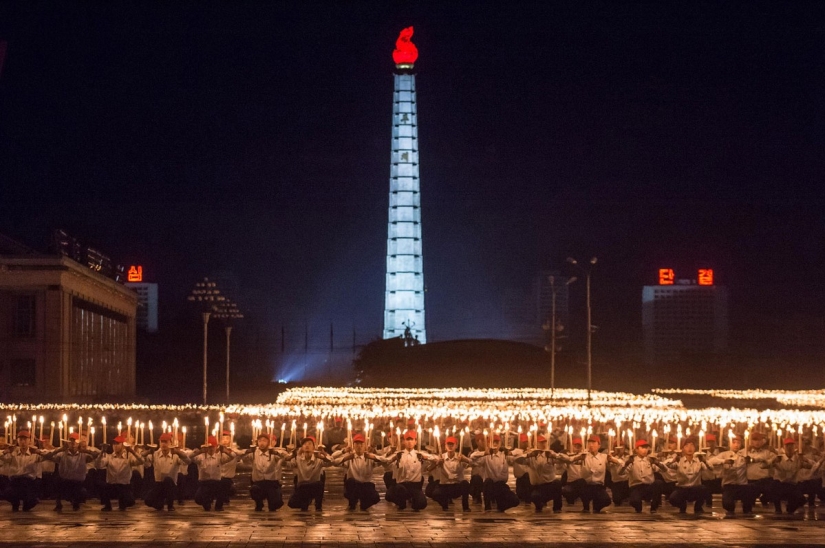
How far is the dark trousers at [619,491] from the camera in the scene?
2494cm

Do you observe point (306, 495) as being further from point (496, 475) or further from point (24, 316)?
point (24, 316)

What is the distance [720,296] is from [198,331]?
72.7 meters

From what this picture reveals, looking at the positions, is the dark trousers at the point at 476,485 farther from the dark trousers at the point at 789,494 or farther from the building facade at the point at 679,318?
the building facade at the point at 679,318

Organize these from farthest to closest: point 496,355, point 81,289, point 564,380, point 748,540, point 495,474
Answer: point 496,355 < point 564,380 < point 81,289 < point 495,474 < point 748,540

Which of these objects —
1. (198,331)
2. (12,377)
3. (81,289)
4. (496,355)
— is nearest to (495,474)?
(12,377)

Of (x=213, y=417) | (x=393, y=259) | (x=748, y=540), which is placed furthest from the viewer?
(x=393, y=259)

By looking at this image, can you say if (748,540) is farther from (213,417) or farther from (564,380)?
(564,380)

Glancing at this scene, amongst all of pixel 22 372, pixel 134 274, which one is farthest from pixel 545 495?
pixel 134 274

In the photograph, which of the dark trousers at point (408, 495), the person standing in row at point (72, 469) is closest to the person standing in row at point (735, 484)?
the dark trousers at point (408, 495)

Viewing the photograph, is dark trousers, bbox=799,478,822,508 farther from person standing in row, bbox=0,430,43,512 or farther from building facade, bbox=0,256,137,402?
building facade, bbox=0,256,137,402

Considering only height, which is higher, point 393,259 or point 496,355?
point 393,259

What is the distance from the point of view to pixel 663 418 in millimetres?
38906

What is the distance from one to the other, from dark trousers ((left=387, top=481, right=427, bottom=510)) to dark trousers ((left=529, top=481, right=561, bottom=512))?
6.05 feet

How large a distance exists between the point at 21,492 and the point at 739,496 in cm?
1166
